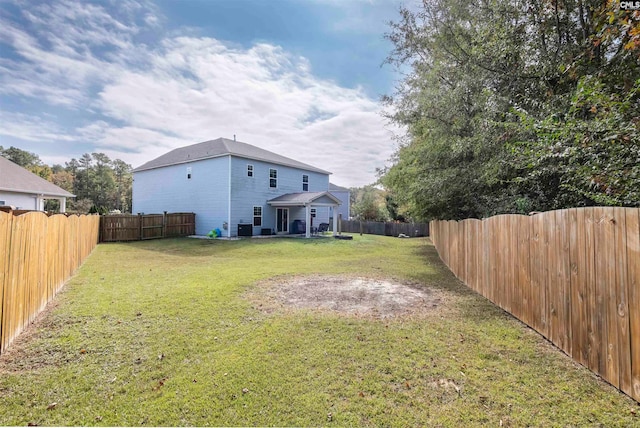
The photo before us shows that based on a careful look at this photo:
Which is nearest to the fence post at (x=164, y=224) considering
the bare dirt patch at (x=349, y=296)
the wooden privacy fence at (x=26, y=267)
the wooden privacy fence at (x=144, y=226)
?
the wooden privacy fence at (x=144, y=226)

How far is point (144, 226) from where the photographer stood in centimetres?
1733

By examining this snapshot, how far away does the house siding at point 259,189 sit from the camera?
18.4 metres

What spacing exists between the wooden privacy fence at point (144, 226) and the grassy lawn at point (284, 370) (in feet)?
42.2

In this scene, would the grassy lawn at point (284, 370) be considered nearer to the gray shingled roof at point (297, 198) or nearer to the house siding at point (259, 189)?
the house siding at point (259, 189)

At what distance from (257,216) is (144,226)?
21.5 feet

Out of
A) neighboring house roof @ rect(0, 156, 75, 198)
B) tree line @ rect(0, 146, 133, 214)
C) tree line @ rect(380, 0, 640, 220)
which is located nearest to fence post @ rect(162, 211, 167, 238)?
neighboring house roof @ rect(0, 156, 75, 198)

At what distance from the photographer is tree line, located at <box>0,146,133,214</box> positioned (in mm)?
41250

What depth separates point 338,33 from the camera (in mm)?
8727

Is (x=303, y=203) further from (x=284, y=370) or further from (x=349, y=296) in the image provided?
(x=284, y=370)

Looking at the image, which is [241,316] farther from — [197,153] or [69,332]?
[197,153]

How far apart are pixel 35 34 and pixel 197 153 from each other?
1442 centimetres

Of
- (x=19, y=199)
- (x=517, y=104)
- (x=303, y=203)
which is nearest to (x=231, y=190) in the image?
(x=303, y=203)

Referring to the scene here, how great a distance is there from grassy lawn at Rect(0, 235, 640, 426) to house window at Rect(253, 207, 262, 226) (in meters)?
14.4

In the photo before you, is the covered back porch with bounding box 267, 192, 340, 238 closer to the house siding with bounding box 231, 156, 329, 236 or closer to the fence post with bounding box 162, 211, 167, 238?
the house siding with bounding box 231, 156, 329, 236
